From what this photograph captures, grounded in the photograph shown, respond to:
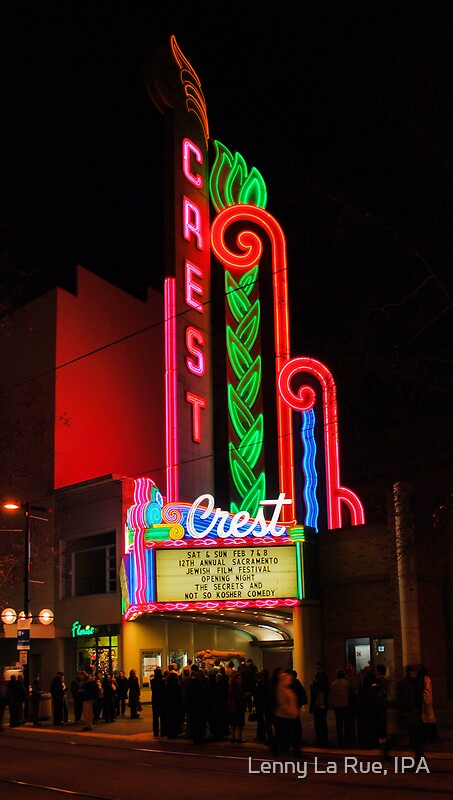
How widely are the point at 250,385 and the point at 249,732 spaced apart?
41.9 ft

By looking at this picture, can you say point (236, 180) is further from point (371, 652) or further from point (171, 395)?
point (371, 652)

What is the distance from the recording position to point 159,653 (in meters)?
31.7

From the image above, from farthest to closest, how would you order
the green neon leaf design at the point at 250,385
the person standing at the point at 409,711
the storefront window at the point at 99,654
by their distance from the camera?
the storefront window at the point at 99,654, the green neon leaf design at the point at 250,385, the person standing at the point at 409,711

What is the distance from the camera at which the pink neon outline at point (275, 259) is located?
29.2 metres

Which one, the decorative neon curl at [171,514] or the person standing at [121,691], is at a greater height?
the decorative neon curl at [171,514]

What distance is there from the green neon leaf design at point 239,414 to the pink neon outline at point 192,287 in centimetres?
305

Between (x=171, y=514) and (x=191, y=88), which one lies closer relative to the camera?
(x=171, y=514)

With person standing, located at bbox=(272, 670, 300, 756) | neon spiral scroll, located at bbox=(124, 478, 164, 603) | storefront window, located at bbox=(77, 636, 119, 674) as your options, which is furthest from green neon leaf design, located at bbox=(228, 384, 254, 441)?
person standing, located at bbox=(272, 670, 300, 756)

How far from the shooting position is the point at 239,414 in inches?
1171

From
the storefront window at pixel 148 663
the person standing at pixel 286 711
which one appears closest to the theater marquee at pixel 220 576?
the storefront window at pixel 148 663

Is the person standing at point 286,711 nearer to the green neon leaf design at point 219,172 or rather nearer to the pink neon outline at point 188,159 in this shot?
the green neon leaf design at point 219,172

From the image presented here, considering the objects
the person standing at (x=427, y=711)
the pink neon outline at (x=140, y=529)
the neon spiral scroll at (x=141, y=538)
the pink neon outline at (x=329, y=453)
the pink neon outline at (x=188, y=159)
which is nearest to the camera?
the person standing at (x=427, y=711)

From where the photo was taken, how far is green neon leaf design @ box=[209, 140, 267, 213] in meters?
32.2

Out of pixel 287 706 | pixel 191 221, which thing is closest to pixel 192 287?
pixel 191 221
